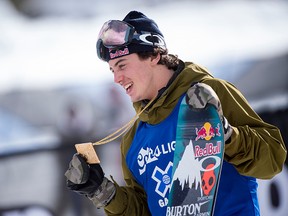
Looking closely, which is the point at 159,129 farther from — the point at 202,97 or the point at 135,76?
the point at 202,97

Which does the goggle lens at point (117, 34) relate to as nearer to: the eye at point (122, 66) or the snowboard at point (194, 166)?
the eye at point (122, 66)

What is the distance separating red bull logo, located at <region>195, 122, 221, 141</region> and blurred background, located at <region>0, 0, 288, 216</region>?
2951mm

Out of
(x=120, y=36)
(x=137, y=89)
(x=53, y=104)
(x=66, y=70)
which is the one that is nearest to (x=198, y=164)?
(x=137, y=89)

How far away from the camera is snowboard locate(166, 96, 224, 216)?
3.08 metres

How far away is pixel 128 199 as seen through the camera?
138 inches

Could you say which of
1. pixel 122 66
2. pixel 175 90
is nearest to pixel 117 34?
pixel 122 66

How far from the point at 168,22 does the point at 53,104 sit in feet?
8.80

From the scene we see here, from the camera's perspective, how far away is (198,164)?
315 cm

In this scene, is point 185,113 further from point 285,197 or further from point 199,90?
point 285,197

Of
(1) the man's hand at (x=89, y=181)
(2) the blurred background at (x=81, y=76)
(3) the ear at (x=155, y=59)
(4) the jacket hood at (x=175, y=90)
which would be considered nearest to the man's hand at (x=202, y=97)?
(4) the jacket hood at (x=175, y=90)

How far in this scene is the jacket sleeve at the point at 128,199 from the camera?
11.4ft

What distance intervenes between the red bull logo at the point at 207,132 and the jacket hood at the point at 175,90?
0.23 meters

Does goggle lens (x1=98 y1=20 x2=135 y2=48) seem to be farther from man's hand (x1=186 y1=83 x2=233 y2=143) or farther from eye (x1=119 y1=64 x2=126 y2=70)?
man's hand (x1=186 y1=83 x2=233 y2=143)

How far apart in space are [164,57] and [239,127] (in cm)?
49
